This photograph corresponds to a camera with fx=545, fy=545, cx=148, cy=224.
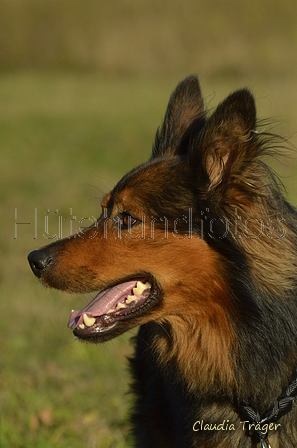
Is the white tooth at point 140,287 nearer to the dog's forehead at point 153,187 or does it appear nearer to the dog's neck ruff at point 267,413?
the dog's forehead at point 153,187

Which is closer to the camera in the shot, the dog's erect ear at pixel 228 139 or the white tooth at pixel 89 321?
the dog's erect ear at pixel 228 139

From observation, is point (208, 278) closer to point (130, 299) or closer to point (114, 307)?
point (130, 299)

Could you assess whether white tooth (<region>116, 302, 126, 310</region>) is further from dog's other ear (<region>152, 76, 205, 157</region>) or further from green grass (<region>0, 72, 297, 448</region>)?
green grass (<region>0, 72, 297, 448</region>)

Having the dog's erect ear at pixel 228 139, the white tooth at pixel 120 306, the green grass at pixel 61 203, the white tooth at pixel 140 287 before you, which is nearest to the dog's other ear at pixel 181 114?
the green grass at pixel 61 203

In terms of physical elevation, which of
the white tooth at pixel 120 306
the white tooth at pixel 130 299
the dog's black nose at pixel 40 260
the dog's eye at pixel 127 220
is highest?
the dog's eye at pixel 127 220

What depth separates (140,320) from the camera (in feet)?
9.78

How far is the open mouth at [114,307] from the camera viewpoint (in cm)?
301

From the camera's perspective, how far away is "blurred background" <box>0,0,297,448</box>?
462 centimetres

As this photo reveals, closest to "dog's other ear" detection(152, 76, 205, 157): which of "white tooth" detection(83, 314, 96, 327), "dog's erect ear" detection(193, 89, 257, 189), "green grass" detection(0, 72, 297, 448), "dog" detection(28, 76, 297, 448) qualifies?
"dog" detection(28, 76, 297, 448)

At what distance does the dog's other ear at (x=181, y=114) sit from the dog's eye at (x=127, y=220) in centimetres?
63

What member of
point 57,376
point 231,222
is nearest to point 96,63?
point 57,376

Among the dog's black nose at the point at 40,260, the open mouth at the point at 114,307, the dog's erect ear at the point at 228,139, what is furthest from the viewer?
the dog's black nose at the point at 40,260

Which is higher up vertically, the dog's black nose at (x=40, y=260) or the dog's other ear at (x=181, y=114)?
the dog's other ear at (x=181, y=114)

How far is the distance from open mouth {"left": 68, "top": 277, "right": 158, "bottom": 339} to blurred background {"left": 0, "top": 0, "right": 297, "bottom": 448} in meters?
1.21
